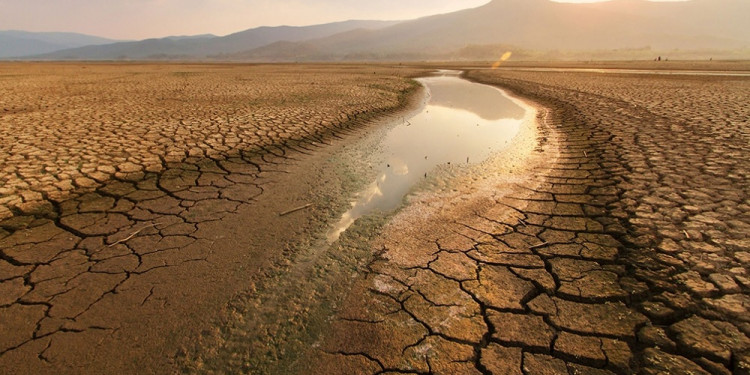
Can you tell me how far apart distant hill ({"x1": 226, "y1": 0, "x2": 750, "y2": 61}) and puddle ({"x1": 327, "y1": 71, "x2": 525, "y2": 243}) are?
9982 centimetres

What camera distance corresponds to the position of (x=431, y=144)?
6.24 meters

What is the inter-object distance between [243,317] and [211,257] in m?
0.84

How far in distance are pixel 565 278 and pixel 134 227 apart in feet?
12.1

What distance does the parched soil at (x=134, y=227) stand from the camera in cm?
188

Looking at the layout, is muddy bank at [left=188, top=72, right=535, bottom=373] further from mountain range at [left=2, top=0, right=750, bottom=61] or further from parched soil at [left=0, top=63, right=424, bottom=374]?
mountain range at [left=2, top=0, right=750, bottom=61]

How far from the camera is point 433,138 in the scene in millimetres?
6703

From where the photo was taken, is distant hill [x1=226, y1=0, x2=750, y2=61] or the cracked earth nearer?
the cracked earth

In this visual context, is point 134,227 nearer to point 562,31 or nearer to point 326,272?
point 326,272

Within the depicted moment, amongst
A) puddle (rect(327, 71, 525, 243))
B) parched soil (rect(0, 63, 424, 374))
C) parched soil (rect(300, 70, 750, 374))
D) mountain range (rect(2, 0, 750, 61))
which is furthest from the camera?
mountain range (rect(2, 0, 750, 61))

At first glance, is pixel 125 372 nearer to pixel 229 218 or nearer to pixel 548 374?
pixel 229 218

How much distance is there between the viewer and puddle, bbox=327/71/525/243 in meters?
3.86

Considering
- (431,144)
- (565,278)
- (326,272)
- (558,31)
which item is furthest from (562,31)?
(326,272)

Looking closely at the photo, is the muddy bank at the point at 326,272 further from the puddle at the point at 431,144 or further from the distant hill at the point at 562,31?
the distant hill at the point at 562,31

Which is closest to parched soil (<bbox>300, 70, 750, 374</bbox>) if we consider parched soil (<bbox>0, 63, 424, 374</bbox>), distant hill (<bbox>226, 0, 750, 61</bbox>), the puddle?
the puddle
